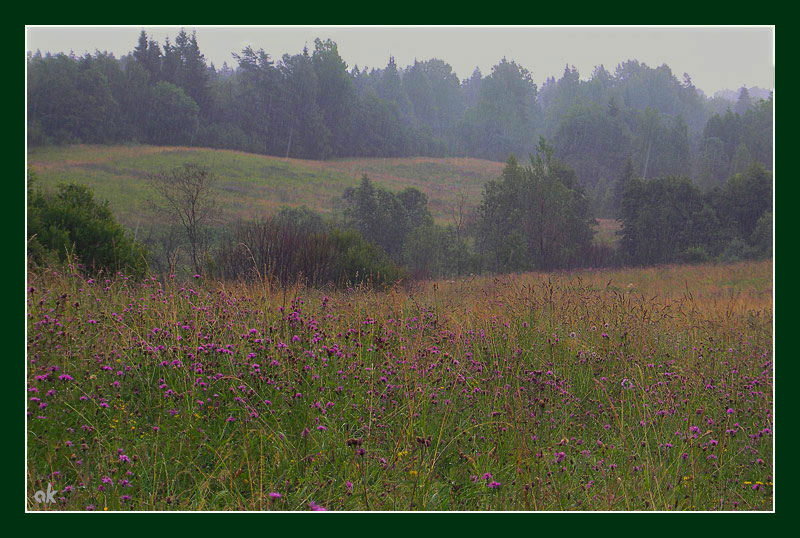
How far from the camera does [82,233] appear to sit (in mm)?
6586

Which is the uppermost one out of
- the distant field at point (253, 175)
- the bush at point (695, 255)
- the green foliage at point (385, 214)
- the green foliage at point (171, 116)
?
the green foliage at point (171, 116)

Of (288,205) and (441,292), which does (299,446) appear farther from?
(288,205)

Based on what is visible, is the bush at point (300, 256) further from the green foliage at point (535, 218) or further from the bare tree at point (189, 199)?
the green foliage at point (535, 218)

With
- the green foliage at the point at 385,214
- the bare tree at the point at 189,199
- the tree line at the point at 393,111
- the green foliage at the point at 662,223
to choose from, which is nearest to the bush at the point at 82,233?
the bare tree at the point at 189,199

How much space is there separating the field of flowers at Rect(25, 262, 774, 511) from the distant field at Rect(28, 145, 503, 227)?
8.78 ft

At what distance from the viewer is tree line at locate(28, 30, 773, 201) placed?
6449mm

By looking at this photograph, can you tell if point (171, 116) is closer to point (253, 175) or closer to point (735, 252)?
point (253, 175)

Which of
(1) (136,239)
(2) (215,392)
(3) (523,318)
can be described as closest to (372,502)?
(2) (215,392)

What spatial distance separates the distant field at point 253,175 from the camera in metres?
6.94

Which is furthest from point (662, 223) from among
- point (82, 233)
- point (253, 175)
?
point (82, 233)

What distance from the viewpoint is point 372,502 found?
8.16 ft

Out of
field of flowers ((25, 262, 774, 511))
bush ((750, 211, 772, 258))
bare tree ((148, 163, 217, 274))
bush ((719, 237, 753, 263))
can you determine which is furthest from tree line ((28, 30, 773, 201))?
field of flowers ((25, 262, 774, 511))

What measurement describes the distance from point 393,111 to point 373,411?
6322mm

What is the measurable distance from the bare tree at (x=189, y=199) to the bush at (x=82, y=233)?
24.3 inches
